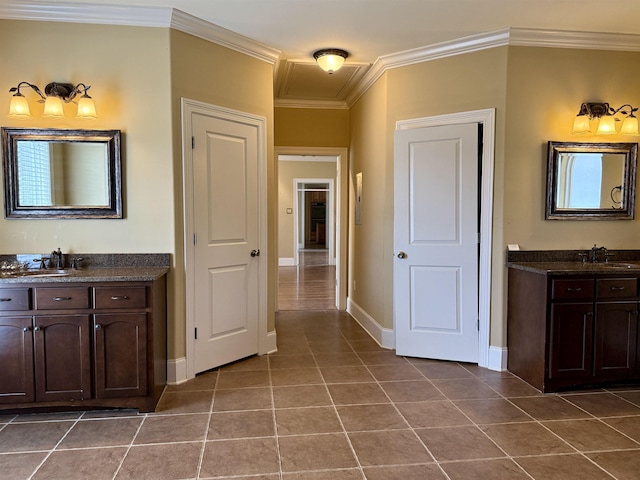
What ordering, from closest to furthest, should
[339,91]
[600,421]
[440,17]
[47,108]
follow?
1. [600,421]
2. [47,108]
3. [440,17]
4. [339,91]

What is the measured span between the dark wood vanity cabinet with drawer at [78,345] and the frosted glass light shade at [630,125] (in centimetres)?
365

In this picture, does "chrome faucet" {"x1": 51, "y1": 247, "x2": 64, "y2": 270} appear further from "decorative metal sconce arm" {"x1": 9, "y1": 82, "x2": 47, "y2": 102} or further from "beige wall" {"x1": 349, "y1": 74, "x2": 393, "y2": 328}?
"beige wall" {"x1": 349, "y1": 74, "x2": 393, "y2": 328}

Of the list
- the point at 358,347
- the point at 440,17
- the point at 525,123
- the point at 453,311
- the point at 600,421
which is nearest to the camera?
the point at 600,421

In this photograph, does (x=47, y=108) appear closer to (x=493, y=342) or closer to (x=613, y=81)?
(x=493, y=342)

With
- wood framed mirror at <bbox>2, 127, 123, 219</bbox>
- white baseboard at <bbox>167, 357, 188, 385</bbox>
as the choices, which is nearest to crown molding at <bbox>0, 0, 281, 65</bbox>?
wood framed mirror at <bbox>2, 127, 123, 219</bbox>

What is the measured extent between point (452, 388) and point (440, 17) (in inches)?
103

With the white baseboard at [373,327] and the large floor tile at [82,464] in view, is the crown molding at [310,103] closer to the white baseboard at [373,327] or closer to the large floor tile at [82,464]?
the white baseboard at [373,327]

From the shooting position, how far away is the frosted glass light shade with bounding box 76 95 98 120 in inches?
116

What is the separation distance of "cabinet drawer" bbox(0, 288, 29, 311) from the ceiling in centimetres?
188

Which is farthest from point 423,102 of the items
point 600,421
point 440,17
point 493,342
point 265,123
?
point 600,421

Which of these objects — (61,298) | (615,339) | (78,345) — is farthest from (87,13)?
(615,339)

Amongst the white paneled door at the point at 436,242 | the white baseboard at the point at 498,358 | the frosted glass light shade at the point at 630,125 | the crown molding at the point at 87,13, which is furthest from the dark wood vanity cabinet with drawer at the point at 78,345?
the frosted glass light shade at the point at 630,125

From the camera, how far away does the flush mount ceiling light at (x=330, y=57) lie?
379 centimetres

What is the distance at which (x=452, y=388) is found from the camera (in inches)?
124
